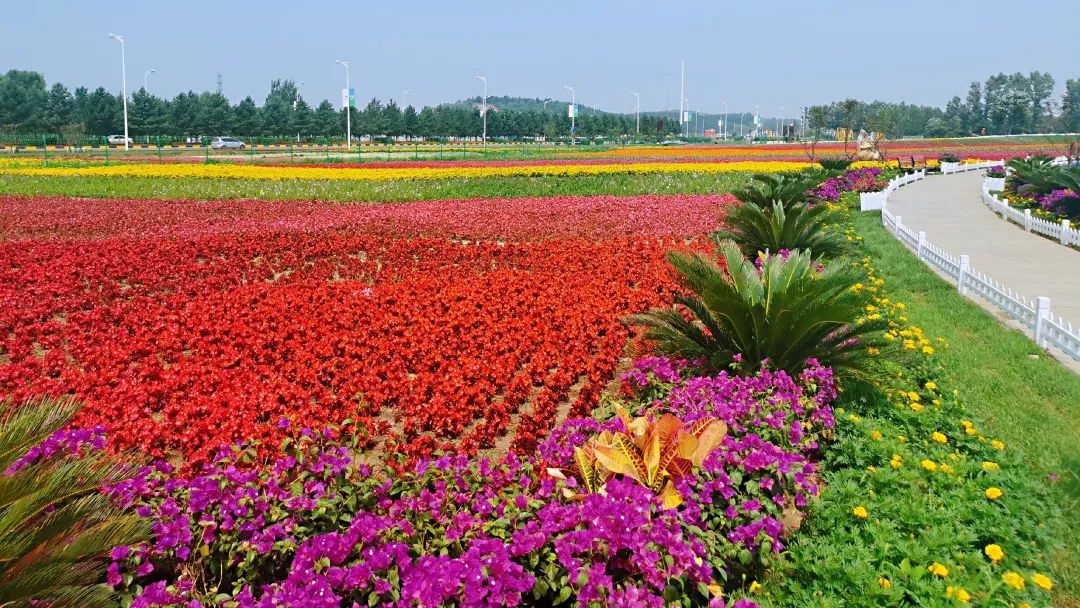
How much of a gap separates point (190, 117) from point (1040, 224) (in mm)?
74330

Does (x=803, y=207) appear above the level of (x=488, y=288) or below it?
above

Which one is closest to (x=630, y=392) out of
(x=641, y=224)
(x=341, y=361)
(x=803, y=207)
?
(x=341, y=361)

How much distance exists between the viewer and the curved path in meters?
11.4

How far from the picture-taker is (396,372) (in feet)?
21.7

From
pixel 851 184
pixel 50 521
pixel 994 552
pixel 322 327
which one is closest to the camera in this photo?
pixel 50 521

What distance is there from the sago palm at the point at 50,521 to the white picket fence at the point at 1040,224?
17.4m

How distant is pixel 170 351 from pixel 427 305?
258cm

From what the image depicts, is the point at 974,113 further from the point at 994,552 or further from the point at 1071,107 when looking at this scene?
the point at 994,552

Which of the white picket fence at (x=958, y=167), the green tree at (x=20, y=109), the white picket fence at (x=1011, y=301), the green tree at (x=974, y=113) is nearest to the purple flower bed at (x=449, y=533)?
the white picket fence at (x=1011, y=301)

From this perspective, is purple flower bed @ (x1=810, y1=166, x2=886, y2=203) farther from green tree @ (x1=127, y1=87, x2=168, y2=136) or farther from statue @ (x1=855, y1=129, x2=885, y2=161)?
green tree @ (x1=127, y1=87, x2=168, y2=136)

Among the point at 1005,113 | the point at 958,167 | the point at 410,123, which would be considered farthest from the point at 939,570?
the point at 1005,113

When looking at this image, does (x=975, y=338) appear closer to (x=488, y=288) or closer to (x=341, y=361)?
(x=488, y=288)

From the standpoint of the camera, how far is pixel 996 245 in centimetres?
1627

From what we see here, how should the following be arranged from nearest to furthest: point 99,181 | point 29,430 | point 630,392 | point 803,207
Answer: point 29,430 < point 630,392 < point 803,207 < point 99,181
